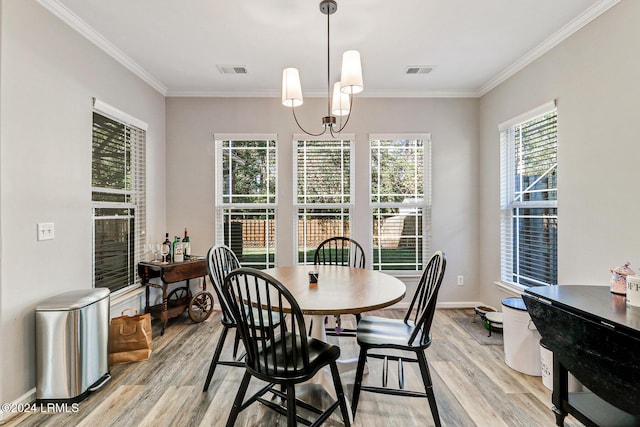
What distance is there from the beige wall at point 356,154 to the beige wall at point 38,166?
120cm

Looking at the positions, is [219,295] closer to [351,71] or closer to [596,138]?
[351,71]

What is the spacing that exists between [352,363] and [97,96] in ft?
9.99

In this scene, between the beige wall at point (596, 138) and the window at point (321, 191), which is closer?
the beige wall at point (596, 138)

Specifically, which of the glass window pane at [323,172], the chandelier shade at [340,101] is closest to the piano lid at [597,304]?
the chandelier shade at [340,101]

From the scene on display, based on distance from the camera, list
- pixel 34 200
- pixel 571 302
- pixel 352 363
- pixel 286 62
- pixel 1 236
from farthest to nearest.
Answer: pixel 286 62, pixel 352 363, pixel 34 200, pixel 1 236, pixel 571 302

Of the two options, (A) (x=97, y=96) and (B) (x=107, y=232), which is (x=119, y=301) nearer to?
(B) (x=107, y=232)

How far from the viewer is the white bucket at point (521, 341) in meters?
2.42

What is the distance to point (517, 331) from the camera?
98.1 inches

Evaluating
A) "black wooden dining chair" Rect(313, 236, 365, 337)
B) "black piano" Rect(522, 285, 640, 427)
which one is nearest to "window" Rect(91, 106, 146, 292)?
"black wooden dining chair" Rect(313, 236, 365, 337)

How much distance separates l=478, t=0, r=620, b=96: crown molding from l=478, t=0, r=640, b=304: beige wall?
44mm

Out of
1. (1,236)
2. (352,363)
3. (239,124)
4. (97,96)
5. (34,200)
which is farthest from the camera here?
(239,124)

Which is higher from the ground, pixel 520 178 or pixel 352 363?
pixel 520 178

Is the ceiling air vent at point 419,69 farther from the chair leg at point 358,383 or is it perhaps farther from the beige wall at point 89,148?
the chair leg at point 358,383

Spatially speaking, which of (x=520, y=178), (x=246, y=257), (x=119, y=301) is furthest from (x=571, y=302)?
(x=119, y=301)
